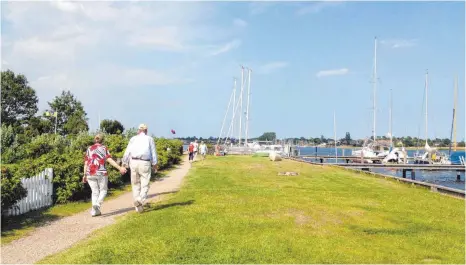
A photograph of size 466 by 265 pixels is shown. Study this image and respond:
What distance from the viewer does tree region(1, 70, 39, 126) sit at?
226ft

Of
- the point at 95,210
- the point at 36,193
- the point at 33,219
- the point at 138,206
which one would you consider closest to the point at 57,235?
the point at 33,219

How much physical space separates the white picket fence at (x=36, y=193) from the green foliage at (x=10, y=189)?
1.95 ft

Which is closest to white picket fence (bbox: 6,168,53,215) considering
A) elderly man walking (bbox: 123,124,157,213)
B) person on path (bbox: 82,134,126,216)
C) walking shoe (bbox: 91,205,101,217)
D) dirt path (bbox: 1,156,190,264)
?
dirt path (bbox: 1,156,190,264)

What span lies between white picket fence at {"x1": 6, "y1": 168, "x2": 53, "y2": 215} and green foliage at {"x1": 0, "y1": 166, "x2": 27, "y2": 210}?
59cm

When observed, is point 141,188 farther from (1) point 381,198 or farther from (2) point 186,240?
(1) point 381,198

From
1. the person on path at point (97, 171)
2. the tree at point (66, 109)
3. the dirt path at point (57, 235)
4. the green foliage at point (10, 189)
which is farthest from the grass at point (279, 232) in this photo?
the tree at point (66, 109)

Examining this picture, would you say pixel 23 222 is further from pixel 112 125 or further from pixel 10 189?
pixel 112 125

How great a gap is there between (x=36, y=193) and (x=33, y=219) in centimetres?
140

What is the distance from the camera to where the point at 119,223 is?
10055mm

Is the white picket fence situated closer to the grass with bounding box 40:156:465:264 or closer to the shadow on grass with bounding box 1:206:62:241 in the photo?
the shadow on grass with bounding box 1:206:62:241

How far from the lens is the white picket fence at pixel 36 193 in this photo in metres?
10.9

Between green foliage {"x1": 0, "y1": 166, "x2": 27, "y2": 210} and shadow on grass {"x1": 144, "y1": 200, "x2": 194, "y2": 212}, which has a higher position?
green foliage {"x1": 0, "y1": 166, "x2": 27, "y2": 210}

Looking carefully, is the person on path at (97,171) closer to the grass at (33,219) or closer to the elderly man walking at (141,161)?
the elderly man walking at (141,161)

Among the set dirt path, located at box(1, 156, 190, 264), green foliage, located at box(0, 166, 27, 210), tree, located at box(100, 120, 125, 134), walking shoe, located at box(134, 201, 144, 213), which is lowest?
dirt path, located at box(1, 156, 190, 264)
